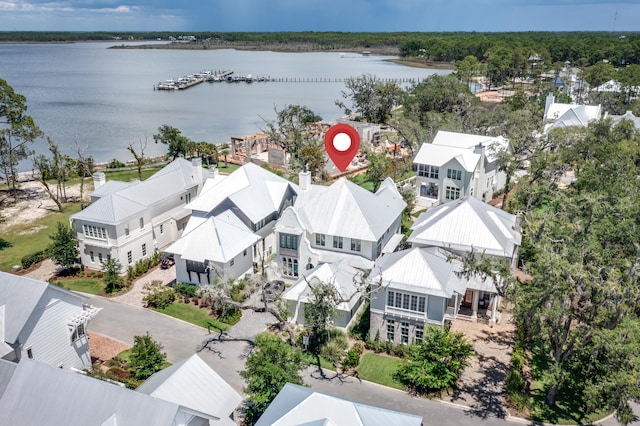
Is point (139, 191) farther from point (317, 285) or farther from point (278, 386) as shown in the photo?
point (278, 386)

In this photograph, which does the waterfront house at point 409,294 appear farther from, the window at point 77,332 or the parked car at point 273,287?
the window at point 77,332

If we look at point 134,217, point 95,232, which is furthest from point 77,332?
point 134,217

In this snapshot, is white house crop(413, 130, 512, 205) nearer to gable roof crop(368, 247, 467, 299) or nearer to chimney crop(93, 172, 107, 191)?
gable roof crop(368, 247, 467, 299)

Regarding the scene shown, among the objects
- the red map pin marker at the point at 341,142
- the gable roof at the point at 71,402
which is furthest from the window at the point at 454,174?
the gable roof at the point at 71,402

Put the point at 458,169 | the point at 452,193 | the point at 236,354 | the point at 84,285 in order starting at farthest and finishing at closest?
the point at 452,193
the point at 458,169
the point at 84,285
the point at 236,354

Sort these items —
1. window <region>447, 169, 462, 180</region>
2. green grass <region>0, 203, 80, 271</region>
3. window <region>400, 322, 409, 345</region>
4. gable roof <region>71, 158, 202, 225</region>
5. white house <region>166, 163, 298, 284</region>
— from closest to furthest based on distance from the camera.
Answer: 1. window <region>400, 322, 409, 345</region>
2. white house <region>166, 163, 298, 284</region>
3. gable roof <region>71, 158, 202, 225</region>
4. green grass <region>0, 203, 80, 271</region>
5. window <region>447, 169, 462, 180</region>

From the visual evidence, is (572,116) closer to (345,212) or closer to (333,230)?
(345,212)

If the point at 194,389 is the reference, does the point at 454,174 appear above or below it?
above

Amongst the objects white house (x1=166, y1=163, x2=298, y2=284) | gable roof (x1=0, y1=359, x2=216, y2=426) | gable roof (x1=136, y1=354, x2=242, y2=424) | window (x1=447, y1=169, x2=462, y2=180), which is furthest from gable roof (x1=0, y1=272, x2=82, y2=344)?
window (x1=447, y1=169, x2=462, y2=180)
